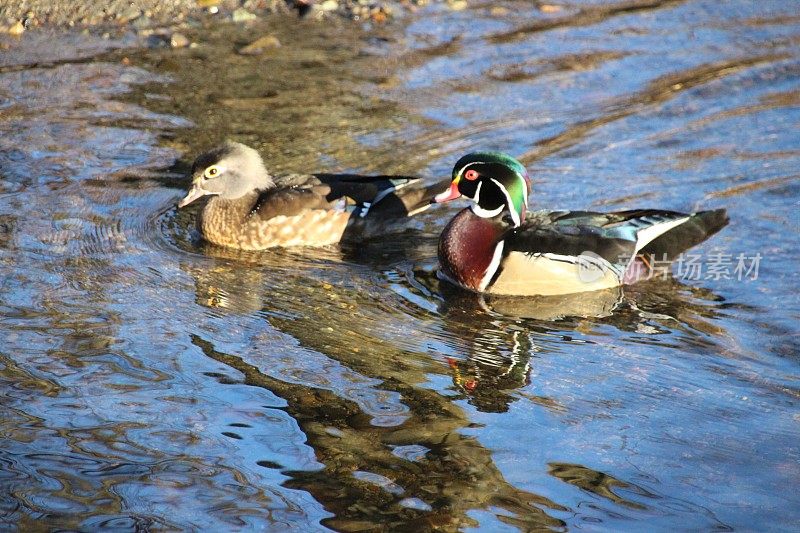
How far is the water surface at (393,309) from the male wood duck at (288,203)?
0.19 metres

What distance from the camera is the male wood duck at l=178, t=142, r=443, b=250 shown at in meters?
8.16

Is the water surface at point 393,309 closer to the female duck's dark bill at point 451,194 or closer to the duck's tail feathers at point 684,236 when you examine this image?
the duck's tail feathers at point 684,236

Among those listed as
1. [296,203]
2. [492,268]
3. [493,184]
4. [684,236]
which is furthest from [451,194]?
[684,236]

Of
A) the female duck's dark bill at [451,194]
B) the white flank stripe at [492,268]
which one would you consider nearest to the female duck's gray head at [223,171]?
the female duck's dark bill at [451,194]

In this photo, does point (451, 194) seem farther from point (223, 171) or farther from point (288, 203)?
point (223, 171)

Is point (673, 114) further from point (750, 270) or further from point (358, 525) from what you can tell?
point (358, 525)

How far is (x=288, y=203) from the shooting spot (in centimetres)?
818

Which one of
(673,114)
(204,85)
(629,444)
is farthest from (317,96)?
(629,444)

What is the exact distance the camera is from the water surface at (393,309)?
4848 millimetres

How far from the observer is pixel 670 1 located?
1311 cm

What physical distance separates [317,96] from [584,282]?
3931 mm

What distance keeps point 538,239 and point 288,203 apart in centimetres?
184

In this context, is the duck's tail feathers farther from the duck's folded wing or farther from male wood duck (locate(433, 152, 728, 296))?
the duck's folded wing

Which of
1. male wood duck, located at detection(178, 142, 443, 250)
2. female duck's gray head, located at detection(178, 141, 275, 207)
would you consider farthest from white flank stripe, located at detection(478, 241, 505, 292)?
female duck's gray head, located at detection(178, 141, 275, 207)
